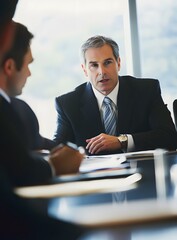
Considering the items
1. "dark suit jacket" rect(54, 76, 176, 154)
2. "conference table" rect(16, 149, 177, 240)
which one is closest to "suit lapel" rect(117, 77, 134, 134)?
"dark suit jacket" rect(54, 76, 176, 154)

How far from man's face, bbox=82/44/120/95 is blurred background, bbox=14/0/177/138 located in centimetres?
1

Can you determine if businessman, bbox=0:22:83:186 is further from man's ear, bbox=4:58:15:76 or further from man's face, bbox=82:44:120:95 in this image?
man's face, bbox=82:44:120:95

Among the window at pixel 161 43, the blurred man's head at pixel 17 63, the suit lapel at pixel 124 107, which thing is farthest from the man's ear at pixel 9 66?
the suit lapel at pixel 124 107

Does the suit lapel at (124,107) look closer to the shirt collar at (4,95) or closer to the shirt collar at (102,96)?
the shirt collar at (102,96)

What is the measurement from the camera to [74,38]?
23cm

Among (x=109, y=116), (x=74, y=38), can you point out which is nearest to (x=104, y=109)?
(x=109, y=116)

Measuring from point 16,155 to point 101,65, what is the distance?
0.61ft

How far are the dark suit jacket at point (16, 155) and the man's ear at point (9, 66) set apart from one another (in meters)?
0.01

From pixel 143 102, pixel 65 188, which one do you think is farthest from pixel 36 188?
pixel 143 102

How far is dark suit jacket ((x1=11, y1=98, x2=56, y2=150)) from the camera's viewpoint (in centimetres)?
17

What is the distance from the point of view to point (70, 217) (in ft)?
0.46

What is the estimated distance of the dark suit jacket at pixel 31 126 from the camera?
167mm

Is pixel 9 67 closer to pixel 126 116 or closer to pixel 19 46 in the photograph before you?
pixel 19 46

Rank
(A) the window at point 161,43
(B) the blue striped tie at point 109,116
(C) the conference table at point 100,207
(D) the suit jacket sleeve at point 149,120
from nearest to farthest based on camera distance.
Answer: (C) the conference table at point 100,207 → (A) the window at point 161,43 → (B) the blue striped tie at point 109,116 → (D) the suit jacket sleeve at point 149,120
